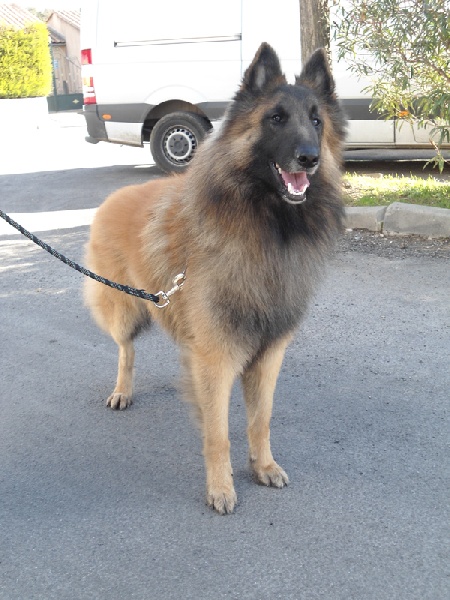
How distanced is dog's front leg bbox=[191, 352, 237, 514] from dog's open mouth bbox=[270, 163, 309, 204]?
78cm

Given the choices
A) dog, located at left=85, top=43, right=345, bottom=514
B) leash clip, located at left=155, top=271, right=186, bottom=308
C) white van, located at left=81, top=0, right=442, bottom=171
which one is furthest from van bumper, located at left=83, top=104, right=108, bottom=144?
leash clip, located at left=155, top=271, right=186, bottom=308

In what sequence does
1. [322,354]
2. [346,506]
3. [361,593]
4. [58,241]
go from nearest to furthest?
[361,593] → [346,506] → [322,354] → [58,241]

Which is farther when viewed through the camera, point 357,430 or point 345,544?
point 357,430

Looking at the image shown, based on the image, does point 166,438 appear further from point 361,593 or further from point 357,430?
point 361,593

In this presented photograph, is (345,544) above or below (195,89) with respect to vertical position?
below

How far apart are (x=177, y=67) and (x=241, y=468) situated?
8.49 m

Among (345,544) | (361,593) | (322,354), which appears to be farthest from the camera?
(322,354)

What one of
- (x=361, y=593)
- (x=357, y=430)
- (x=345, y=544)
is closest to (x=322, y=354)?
(x=357, y=430)

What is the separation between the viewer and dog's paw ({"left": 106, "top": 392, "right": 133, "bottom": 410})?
14.2ft

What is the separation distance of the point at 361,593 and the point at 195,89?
937 centimetres

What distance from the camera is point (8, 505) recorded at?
131 inches

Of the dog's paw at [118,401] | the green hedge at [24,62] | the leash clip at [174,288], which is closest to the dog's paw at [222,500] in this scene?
the leash clip at [174,288]

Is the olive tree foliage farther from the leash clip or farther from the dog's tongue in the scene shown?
the leash clip

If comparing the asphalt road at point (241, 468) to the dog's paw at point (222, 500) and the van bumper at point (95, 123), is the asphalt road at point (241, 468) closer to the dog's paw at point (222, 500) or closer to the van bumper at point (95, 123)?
the dog's paw at point (222, 500)
